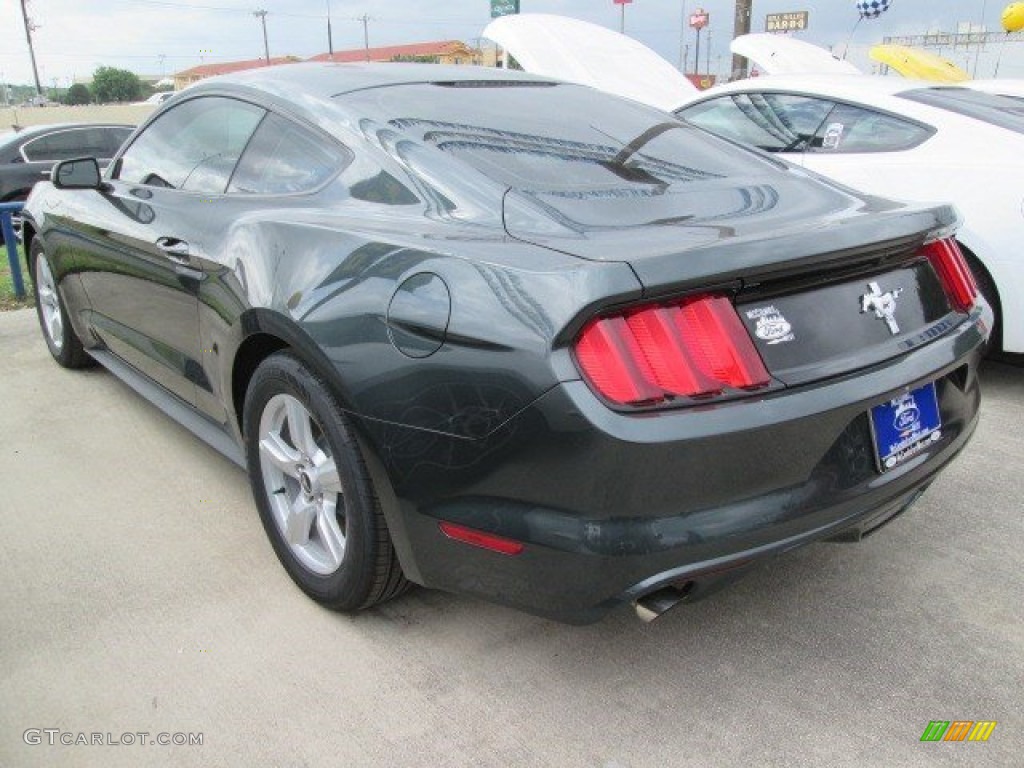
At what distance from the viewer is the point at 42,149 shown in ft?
35.3

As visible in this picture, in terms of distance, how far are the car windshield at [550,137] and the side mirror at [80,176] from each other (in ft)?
5.29

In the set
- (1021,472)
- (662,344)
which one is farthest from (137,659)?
(1021,472)

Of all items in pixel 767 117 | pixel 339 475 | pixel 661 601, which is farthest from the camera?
pixel 767 117

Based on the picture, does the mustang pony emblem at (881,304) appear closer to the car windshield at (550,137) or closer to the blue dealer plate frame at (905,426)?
the blue dealer plate frame at (905,426)

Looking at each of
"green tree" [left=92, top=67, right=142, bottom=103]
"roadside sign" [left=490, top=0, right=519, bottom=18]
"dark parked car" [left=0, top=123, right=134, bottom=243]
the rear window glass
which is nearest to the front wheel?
the rear window glass

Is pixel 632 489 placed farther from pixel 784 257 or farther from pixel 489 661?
pixel 489 661

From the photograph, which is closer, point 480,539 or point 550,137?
point 480,539

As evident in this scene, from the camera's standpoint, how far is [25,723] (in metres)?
2.10

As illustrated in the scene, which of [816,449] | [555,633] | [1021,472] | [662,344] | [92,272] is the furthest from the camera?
[92,272]

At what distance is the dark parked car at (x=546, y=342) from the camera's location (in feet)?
5.74

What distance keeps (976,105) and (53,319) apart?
508cm

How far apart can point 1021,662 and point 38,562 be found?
2888 mm

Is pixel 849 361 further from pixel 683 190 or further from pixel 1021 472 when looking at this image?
pixel 1021 472

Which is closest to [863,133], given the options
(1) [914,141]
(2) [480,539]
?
(1) [914,141]
